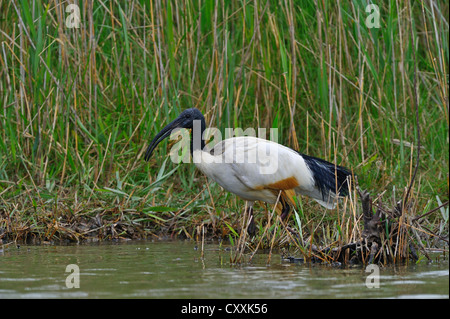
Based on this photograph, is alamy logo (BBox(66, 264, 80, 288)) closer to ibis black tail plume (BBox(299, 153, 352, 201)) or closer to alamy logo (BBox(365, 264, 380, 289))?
alamy logo (BBox(365, 264, 380, 289))

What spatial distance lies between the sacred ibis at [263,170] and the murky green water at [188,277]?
707 millimetres

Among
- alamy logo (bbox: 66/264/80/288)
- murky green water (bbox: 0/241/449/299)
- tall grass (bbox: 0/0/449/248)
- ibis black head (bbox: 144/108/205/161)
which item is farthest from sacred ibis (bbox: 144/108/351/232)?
alamy logo (bbox: 66/264/80/288)

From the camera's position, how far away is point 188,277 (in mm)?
4074

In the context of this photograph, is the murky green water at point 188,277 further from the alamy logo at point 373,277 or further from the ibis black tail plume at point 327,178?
the ibis black tail plume at point 327,178

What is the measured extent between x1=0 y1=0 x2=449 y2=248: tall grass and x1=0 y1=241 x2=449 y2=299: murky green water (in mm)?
885

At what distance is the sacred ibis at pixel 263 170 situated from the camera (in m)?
5.60

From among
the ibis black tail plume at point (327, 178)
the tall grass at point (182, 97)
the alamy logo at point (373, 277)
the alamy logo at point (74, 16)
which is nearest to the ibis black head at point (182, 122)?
the tall grass at point (182, 97)

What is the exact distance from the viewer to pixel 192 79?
21.1 ft

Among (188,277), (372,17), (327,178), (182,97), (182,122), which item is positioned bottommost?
(188,277)

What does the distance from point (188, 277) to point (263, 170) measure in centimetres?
173

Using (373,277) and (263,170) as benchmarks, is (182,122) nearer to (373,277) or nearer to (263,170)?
(263,170)

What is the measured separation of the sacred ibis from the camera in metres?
5.60

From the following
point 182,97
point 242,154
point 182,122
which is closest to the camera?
point 242,154

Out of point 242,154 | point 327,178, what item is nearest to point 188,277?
point 242,154
